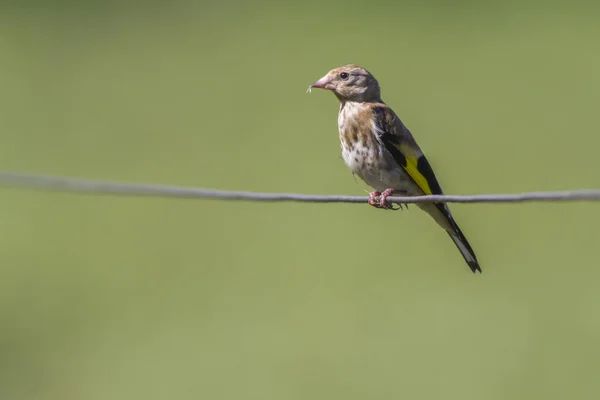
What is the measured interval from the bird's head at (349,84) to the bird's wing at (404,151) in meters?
0.20

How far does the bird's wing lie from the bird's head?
0.20 meters

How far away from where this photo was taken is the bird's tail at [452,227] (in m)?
5.23

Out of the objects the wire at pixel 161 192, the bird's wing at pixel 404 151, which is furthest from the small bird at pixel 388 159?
the wire at pixel 161 192

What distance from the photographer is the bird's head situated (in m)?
5.64

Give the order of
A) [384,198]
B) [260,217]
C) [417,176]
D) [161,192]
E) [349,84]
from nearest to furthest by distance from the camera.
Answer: [161,192] < [384,198] < [417,176] < [349,84] < [260,217]

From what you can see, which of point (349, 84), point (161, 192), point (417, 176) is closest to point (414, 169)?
point (417, 176)

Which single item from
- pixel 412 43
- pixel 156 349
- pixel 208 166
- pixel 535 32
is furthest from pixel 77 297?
pixel 535 32

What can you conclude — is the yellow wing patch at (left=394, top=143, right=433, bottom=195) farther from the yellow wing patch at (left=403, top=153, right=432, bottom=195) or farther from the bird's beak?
the bird's beak

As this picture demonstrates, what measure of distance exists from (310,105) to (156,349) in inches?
199

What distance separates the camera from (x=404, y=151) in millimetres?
5395

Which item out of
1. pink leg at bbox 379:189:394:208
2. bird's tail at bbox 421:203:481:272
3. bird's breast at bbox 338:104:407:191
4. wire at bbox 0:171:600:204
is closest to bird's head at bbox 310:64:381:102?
bird's breast at bbox 338:104:407:191

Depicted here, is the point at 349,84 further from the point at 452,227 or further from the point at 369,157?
the point at 452,227

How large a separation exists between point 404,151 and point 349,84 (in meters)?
0.51

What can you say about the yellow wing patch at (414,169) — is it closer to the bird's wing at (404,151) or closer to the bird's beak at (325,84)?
the bird's wing at (404,151)
